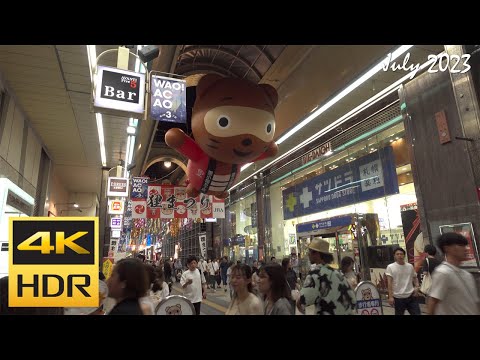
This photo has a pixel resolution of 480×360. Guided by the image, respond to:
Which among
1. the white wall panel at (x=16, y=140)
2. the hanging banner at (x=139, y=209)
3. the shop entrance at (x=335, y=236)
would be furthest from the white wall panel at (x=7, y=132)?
the shop entrance at (x=335, y=236)

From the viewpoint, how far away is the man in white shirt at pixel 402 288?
4.93 m

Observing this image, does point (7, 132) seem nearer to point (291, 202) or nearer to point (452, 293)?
point (452, 293)

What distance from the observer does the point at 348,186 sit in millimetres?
10359

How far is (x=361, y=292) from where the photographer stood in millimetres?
4984

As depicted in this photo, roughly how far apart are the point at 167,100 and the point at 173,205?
6367 millimetres

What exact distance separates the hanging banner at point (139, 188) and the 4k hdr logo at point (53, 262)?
9806mm

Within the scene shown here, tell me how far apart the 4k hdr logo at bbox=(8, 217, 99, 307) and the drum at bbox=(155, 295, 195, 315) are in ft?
4.74

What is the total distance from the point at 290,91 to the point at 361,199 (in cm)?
559

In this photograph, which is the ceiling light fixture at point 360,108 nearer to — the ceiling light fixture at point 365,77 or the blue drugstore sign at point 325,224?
the ceiling light fixture at point 365,77

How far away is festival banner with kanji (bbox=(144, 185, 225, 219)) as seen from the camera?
1156cm

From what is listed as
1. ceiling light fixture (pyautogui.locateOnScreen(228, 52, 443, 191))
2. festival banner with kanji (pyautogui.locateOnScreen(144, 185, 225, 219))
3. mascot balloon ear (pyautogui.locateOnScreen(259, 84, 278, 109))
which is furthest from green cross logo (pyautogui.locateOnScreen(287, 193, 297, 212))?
mascot balloon ear (pyautogui.locateOnScreen(259, 84, 278, 109))

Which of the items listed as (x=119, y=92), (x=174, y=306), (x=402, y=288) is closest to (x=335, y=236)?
(x=402, y=288)
